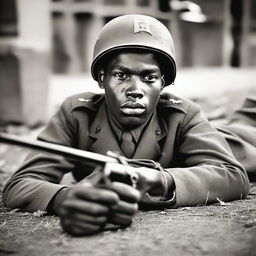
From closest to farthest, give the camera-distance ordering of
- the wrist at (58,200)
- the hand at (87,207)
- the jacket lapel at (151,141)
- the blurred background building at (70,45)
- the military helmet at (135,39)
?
the hand at (87,207) < the wrist at (58,200) < the military helmet at (135,39) < the jacket lapel at (151,141) < the blurred background building at (70,45)

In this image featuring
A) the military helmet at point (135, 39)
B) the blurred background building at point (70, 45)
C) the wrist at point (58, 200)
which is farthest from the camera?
the blurred background building at point (70, 45)

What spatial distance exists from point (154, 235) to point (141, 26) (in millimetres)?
1225

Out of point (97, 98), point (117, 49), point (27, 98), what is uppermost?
point (117, 49)

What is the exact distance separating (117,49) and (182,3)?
587cm

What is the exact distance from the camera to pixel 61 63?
22.5ft

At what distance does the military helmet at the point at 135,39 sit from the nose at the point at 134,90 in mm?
213

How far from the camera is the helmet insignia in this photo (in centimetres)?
293

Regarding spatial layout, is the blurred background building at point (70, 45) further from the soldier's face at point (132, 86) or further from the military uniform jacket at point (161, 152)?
the soldier's face at point (132, 86)

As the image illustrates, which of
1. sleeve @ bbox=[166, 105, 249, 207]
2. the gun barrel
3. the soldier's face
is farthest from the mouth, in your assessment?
the gun barrel

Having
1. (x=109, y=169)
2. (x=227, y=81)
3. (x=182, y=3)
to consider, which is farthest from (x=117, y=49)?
(x=227, y=81)

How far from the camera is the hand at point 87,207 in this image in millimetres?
2152

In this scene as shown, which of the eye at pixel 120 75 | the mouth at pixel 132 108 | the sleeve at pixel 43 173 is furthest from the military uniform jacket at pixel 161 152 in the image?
the eye at pixel 120 75

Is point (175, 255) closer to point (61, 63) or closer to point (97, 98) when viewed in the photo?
point (97, 98)

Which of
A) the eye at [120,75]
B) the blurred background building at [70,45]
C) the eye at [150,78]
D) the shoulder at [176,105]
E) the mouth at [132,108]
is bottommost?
the blurred background building at [70,45]
